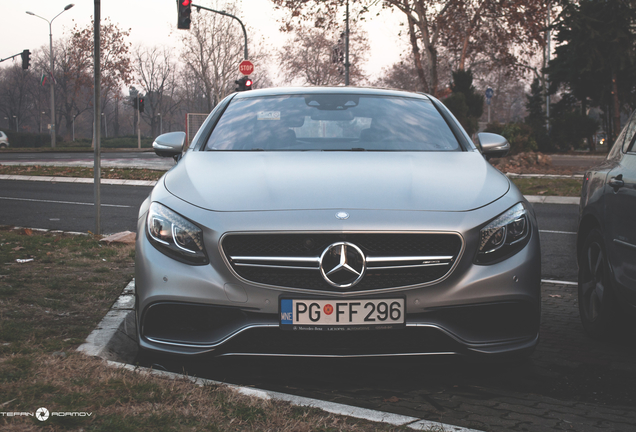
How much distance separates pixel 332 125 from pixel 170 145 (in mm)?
1094

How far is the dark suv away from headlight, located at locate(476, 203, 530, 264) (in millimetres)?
747

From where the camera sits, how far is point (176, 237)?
3275 millimetres

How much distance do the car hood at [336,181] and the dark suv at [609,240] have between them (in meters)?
0.72

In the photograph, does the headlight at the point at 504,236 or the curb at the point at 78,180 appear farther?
the curb at the point at 78,180

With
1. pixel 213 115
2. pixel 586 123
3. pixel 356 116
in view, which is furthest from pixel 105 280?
pixel 586 123

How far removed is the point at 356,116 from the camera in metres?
4.74

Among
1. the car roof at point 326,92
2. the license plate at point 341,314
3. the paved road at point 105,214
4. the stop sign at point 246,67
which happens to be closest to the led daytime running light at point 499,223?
the license plate at point 341,314

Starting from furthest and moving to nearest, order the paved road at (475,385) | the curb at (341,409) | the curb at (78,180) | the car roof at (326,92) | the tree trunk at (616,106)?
the tree trunk at (616,106) → the curb at (78,180) → the car roof at (326,92) → the paved road at (475,385) → the curb at (341,409)

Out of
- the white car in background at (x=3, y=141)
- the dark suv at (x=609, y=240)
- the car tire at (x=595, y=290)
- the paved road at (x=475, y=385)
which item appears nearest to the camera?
the paved road at (x=475, y=385)

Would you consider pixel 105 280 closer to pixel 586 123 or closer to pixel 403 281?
pixel 403 281

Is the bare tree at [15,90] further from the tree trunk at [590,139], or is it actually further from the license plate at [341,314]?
the license plate at [341,314]

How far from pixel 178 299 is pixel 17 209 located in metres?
10.2

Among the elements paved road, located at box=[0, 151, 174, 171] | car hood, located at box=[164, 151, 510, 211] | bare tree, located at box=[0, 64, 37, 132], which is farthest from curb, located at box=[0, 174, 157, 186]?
bare tree, located at box=[0, 64, 37, 132]

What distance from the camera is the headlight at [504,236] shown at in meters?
3.20
